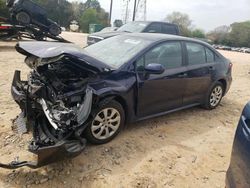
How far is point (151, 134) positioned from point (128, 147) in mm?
659

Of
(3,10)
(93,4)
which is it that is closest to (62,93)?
(3,10)

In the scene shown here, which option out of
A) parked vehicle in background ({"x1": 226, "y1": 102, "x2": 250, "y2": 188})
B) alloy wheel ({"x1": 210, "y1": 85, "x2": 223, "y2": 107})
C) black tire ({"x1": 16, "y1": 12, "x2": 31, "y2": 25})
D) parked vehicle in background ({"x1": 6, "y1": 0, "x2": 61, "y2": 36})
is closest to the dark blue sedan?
alloy wheel ({"x1": 210, "y1": 85, "x2": 223, "y2": 107})

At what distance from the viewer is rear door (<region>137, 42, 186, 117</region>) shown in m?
4.73

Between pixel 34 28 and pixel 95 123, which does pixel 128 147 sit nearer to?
pixel 95 123

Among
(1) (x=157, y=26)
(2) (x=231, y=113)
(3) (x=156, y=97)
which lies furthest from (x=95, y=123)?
(1) (x=157, y=26)

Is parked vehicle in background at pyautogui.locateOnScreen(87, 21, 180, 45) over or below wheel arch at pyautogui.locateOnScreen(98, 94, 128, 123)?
over

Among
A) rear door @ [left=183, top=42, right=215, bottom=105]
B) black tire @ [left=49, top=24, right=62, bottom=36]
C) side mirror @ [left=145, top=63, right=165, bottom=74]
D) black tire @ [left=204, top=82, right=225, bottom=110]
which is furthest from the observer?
black tire @ [left=49, top=24, right=62, bottom=36]

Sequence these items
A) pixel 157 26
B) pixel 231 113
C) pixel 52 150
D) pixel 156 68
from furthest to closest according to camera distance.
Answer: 1. pixel 157 26
2. pixel 231 113
3. pixel 156 68
4. pixel 52 150

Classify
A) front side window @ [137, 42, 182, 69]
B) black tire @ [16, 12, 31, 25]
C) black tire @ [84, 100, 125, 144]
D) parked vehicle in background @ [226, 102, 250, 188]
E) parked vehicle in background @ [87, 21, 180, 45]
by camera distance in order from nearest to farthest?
1. parked vehicle in background @ [226, 102, 250, 188]
2. black tire @ [84, 100, 125, 144]
3. front side window @ [137, 42, 182, 69]
4. parked vehicle in background @ [87, 21, 180, 45]
5. black tire @ [16, 12, 31, 25]

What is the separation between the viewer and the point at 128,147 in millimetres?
4414

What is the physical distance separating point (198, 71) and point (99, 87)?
2405mm

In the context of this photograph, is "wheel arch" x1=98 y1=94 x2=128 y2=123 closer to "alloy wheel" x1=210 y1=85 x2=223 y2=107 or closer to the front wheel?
the front wheel

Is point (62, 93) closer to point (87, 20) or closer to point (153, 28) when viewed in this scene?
point (153, 28)

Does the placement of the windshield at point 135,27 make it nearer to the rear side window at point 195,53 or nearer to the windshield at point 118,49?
the rear side window at point 195,53
